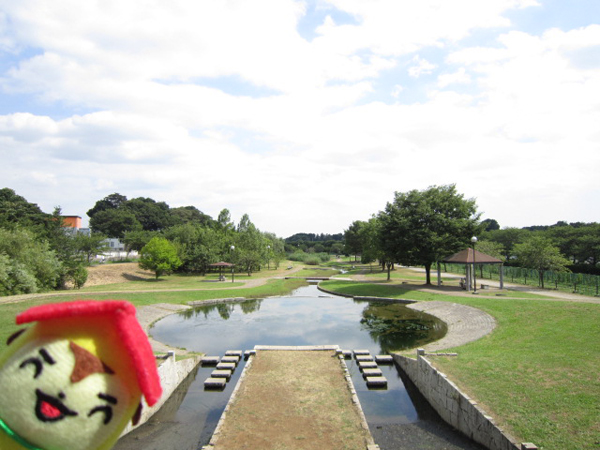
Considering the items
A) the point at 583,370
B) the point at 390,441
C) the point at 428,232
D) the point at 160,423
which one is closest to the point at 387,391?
the point at 390,441

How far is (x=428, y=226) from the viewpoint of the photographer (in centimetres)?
3406

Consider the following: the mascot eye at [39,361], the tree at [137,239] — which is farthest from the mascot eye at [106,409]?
the tree at [137,239]

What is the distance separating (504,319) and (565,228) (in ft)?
163

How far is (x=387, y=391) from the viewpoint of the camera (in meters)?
13.5

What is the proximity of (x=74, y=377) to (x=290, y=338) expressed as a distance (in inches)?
744

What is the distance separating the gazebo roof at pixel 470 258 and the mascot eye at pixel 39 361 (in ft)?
101

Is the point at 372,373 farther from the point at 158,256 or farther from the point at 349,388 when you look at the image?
the point at 158,256

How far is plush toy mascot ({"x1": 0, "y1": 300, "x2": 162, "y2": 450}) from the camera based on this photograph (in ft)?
5.52

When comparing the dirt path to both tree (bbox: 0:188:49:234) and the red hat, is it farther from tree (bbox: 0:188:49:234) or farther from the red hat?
tree (bbox: 0:188:49:234)

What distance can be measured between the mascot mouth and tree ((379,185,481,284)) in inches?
1317

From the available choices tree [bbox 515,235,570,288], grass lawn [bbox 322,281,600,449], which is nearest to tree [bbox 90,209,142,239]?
tree [bbox 515,235,570,288]

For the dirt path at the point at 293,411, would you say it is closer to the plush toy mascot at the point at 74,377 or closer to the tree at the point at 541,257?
the plush toy mascot at the point at 74,377

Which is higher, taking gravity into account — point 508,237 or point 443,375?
point 508,237

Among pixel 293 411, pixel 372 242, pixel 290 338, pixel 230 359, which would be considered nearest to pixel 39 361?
pixel 293 411
